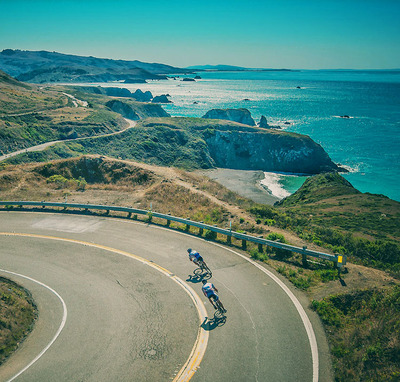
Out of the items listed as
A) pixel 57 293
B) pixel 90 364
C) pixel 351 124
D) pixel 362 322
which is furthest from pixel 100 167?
pixel 351 124

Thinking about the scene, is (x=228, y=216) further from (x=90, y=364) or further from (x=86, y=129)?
(x=86, y=129)

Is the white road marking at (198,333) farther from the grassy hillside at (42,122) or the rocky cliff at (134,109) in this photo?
the rocky cliff at (134,109)

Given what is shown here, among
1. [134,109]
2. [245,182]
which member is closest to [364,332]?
[245,182]

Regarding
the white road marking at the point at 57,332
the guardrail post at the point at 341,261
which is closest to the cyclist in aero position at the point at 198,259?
the white road marking at the point at 57,332

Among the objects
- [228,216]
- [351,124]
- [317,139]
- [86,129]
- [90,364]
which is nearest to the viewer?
[90,364]

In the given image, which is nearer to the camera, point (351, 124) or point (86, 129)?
point (86, 129)

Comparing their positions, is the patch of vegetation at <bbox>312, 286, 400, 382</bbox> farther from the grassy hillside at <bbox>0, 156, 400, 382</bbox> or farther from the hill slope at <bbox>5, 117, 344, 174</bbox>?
the hill slope at <bbox>5, 117, 344, 174</bbox>

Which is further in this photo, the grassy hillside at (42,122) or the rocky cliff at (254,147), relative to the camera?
the rocky cliff at (254,147)
